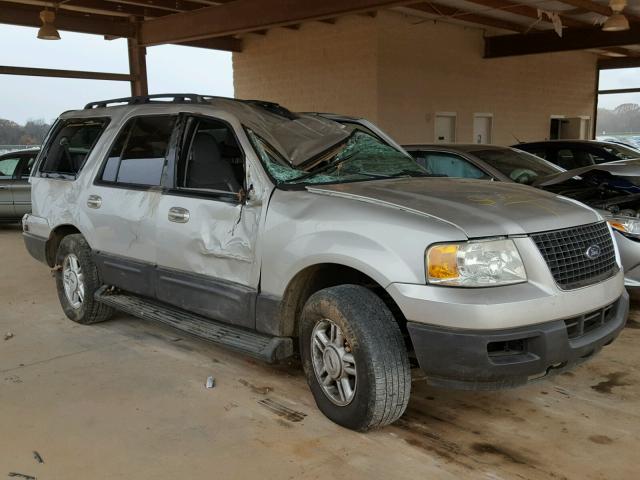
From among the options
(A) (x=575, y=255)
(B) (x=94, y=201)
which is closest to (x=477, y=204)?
(A) (x=575, y=255)

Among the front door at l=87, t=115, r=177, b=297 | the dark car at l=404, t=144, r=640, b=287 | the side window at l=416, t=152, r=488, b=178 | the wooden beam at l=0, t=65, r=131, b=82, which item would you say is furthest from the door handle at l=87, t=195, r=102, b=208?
the wooden beam at l=0, t=65, r=131, b=82

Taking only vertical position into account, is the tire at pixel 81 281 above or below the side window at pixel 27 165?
below

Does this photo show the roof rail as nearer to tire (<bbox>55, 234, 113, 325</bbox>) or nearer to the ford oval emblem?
tire (<bbox>55, 234, 113, 325</bbox>)

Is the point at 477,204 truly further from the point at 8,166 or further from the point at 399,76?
the point at 399,76

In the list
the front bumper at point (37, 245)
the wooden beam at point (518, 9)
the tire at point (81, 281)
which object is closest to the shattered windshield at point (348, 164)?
the tire at point (81, 281)

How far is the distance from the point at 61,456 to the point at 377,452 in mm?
1708

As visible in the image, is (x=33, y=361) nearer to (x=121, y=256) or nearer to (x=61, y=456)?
(x=121, y=256)

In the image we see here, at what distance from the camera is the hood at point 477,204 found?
315 cm

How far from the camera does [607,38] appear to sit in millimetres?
15898

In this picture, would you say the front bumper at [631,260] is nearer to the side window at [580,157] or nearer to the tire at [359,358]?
the tire at [359,358]

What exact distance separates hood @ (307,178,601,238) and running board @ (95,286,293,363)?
1021mm

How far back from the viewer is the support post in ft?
47.6

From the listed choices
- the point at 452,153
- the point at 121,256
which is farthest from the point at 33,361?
the point at 452,153

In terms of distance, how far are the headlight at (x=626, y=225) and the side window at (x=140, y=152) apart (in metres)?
3.91
